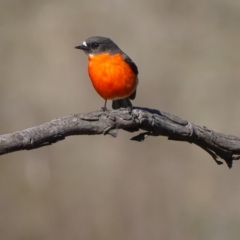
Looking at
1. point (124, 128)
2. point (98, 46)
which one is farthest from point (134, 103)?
point (124, 128)

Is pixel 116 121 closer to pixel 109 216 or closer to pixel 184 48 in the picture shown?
pixel 109 216

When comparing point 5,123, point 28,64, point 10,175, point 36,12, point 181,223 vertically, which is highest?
point 36,12

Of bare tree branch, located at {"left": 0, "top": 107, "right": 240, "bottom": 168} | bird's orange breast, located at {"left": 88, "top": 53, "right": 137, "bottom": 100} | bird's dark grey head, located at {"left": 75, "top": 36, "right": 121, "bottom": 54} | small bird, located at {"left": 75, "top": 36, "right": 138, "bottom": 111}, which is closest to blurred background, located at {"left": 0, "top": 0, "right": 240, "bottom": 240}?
small bird, located at {"left": 75, "top": 36, "right": 138, "bottom": 111}

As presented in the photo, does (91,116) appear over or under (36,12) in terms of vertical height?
under

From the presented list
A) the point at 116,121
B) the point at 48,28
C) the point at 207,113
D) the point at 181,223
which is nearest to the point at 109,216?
the point at 181,223

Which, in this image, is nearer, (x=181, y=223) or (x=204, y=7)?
(x=181, y=223)

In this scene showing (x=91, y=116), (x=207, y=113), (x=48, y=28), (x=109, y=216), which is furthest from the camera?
(x=48, y=28)

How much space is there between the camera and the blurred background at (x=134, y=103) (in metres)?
8.70

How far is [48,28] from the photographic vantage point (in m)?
11.1

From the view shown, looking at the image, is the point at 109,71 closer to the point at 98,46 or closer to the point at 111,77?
the point at 111,77

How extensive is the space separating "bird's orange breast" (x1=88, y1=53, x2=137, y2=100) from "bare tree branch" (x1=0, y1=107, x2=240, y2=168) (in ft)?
3.33

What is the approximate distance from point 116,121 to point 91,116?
224mm

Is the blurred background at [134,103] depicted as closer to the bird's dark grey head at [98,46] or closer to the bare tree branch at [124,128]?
the bird's dark grey head at [98,46]

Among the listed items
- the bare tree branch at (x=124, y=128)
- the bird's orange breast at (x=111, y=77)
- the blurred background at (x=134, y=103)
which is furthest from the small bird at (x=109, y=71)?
the blurred background at (x=134, y=103)
